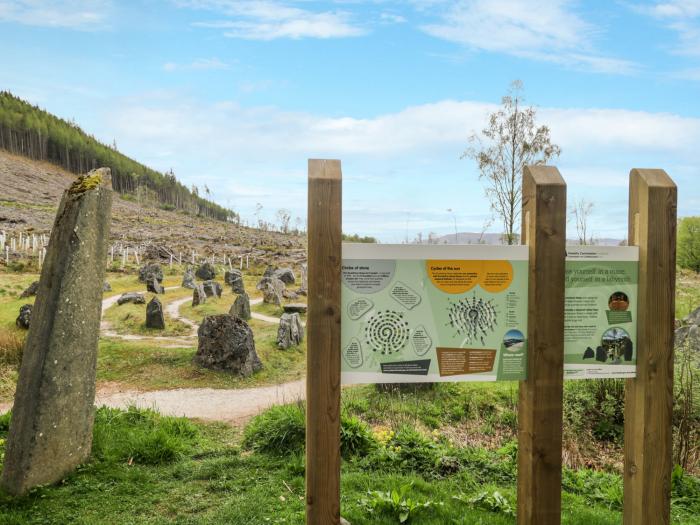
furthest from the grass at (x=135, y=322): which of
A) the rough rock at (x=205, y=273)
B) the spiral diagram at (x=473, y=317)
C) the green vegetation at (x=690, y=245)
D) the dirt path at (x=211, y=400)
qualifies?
the green vegetation at (x=690, y=245)

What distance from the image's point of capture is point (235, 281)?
73.4 ft

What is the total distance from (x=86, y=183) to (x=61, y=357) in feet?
5.68

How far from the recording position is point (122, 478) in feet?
17.1

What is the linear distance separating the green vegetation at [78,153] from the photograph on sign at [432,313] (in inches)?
2179

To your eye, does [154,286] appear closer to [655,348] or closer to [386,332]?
[386,332]

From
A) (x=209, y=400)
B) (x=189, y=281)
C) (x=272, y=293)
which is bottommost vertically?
(x=209, y=400)

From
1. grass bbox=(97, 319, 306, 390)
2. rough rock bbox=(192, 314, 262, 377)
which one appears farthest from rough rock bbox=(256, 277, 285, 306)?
rough rock bbox=(192, 314, 262, 377)

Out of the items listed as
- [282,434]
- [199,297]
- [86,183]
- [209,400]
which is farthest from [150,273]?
[282,434]

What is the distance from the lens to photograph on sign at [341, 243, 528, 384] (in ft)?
10.4

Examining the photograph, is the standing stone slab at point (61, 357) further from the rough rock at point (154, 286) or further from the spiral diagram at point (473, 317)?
the rough rock at point (154, 286)

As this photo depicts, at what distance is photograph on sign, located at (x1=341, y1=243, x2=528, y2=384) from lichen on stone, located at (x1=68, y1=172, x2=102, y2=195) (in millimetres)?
3433

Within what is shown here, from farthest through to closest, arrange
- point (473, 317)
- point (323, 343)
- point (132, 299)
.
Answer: point (132, 299), point (473, 317), point (323, 343)

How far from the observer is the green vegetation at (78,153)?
190 ft

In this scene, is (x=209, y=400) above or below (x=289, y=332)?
below
